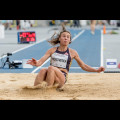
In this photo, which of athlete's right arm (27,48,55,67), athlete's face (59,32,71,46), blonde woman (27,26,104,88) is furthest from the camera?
athlete's face (59,32,71,46)

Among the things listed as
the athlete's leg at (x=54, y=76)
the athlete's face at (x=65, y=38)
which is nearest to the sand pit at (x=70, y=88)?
the athlete's leg at (x=54, y=76)

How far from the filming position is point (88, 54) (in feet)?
44.8

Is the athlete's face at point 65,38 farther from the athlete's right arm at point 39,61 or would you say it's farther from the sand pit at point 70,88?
the sand pit at point 70,88

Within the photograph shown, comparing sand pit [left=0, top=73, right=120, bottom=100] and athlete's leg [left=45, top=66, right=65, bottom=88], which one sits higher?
athlete's leg [left=45, top=66, right=65, bottom=88]

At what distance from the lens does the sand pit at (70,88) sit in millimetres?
6316

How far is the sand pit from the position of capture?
632 cm

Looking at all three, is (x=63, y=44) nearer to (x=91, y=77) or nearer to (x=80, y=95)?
(x=80, y=95)

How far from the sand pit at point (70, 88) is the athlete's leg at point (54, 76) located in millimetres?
157

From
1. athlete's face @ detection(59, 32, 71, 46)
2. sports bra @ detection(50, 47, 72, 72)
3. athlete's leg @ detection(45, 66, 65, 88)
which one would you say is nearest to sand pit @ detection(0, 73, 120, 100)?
athlete's leg @ detection(45, 66, 65, 88)

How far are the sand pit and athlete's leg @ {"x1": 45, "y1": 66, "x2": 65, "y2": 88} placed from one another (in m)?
0.16

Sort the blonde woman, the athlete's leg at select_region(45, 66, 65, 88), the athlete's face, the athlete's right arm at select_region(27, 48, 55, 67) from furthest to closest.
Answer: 1. the athlete's face
2. the blonde woman
3. the athlete's leg at select_region(45, 66, 65, 88)
4. the athlete's right arm at select_region(27, 48, 55, 67)

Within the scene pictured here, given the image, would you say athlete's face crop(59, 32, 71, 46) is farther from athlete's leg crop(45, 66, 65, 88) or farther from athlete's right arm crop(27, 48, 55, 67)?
athlete's leg crop(45, 66, 65, 88)

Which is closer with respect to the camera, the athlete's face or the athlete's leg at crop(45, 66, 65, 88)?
the athlete's leg at crop(45, 66, 65, 88)
